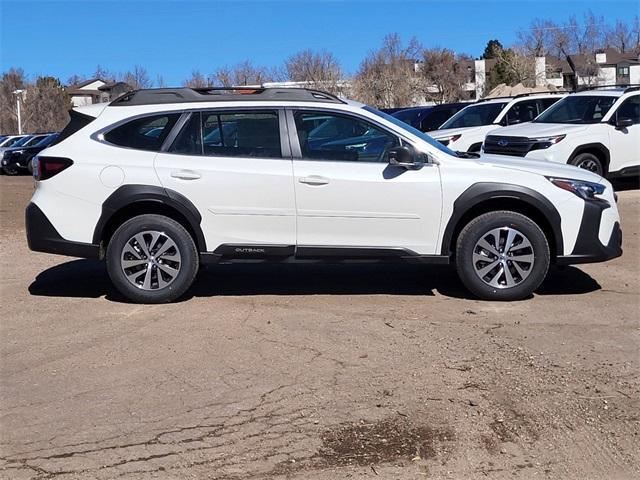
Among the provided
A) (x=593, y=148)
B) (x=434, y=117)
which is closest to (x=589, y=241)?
(x=593, y=148)

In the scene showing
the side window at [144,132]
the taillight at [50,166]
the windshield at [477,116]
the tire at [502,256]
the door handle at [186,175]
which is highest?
the windshield at [477,116]

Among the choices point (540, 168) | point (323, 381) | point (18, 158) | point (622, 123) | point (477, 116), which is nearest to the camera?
point (323, 381)

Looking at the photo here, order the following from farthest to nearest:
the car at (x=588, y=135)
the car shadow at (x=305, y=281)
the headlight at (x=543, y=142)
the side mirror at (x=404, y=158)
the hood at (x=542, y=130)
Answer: the hood at (x=542, y=130)
the car at (x=588, y=135)
the headlight at (x=543, y=142)
the car shadow at (x=305, y=281)
the side mirror at (x=404, y=158)

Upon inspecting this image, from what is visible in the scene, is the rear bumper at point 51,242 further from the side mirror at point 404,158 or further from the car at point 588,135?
the car at point 588,135

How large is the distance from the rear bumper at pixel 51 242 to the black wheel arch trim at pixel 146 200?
0.20 meters

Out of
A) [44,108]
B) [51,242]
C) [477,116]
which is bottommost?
[51,242]

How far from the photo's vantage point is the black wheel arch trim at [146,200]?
7125mm

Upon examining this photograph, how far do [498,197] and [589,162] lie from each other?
776 cm

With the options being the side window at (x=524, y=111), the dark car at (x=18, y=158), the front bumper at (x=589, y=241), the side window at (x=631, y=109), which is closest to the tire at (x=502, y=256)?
the front bumper at (x=589, y=241)

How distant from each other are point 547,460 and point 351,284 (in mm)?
3998

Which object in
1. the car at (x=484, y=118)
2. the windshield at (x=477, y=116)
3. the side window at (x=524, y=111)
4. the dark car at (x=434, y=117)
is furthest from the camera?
the dark car at (x=434, y=117)

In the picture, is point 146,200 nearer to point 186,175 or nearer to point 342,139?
point 186,175

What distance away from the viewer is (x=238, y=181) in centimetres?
714

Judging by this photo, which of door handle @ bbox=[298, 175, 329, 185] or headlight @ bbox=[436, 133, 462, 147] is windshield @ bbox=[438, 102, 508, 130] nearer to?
headlight @ bbox=[436, 133, 462, 147]
